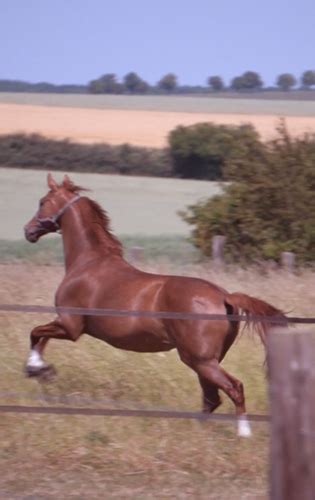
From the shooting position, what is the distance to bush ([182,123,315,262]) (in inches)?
650

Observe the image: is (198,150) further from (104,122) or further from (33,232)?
(33,232)

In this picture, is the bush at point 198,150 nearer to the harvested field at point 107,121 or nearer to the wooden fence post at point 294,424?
the harvested field at point 107,121

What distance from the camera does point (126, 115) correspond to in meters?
39.7

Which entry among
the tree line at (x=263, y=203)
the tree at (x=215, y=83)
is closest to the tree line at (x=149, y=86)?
the tree at (x=215, y=83)

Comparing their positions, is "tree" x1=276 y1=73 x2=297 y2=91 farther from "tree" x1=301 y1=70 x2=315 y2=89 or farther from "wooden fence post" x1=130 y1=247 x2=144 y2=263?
"wooden fence post" x1=130 y1=247 x2=144 y2=263

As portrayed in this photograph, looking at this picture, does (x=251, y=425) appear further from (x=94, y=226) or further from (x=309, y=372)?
(x=309, y=372)

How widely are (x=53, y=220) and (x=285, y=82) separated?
131 feet

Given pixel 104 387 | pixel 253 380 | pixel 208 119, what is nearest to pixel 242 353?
pixel 253 380

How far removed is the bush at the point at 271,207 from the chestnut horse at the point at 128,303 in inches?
306

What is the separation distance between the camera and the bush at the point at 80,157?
3584 centimetres

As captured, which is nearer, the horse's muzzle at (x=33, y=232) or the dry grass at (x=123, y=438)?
the dry grass at (x=123, y=438)

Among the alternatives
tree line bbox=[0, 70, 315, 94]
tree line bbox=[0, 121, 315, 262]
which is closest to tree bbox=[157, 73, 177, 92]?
tree line bbox=[0, 70, 315, 94]

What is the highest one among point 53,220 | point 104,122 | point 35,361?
point 53,220

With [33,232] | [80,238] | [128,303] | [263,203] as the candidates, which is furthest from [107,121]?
[128,303]
